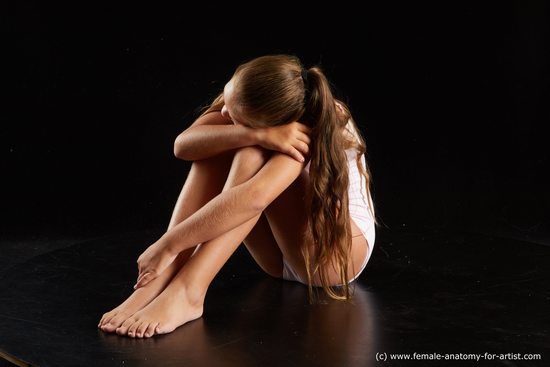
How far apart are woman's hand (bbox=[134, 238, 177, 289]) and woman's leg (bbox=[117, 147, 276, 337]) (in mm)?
55

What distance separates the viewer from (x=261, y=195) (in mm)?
1625

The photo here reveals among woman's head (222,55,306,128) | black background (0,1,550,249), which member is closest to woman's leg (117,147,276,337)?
woman's head (222,55,306,128)

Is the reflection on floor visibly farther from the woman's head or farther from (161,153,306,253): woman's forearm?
the woman's head

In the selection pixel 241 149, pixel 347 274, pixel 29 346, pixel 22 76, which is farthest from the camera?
pixel 22 76

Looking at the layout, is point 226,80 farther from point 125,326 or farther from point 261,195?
point 125,326

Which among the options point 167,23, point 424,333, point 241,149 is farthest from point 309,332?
point 167,23

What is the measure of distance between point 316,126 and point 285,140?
0.13 meters

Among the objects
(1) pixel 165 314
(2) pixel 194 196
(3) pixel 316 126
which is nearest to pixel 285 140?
(3) pixel 316 126

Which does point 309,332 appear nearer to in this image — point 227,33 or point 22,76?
point 227,33

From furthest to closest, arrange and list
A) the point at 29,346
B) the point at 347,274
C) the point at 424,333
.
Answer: the point at 347,274, the point at 424,333, the point at 29,346

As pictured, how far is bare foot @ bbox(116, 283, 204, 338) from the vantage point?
1.53 metres

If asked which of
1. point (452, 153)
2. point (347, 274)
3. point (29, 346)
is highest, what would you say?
point (29, 346)

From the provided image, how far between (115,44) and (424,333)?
96.7 inches

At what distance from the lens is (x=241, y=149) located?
1.73 m
